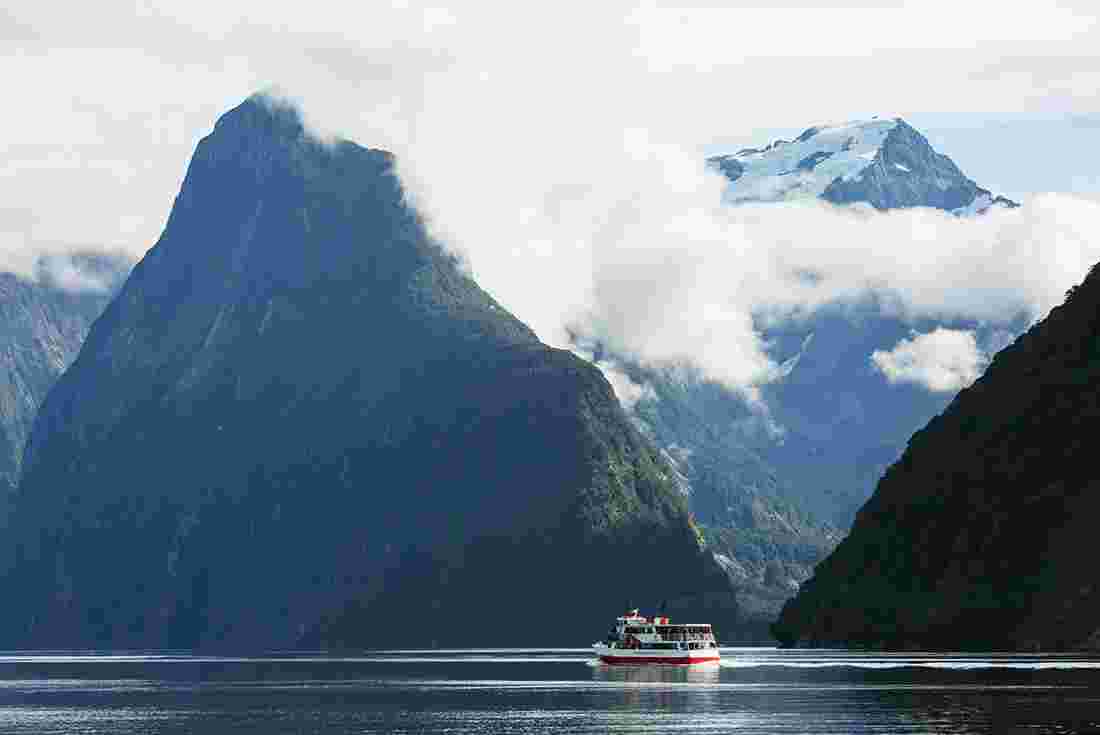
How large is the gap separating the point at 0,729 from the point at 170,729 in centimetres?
1502

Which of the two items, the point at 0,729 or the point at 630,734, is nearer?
the point at 630,734

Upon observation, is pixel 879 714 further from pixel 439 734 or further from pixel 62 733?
pixel 62 733

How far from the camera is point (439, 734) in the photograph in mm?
A: 184875

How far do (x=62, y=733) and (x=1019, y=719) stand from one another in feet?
261

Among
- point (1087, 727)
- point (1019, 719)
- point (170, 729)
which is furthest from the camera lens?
point (170, 729)

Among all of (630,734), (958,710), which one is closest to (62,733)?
(630,734)

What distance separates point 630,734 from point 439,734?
15473 millimetres

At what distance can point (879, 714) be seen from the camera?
196250 millimetres

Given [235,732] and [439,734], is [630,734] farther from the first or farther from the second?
[235,732]

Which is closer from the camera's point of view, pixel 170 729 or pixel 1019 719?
pixel 1019 719

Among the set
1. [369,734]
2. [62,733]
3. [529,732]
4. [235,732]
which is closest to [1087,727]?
[529,732]

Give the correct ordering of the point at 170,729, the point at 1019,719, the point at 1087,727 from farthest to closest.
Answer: the point at 170,729 → the point at 1019,719 → the point at 1087,727


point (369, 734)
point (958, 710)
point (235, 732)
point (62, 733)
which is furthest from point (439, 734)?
point (958, 710)

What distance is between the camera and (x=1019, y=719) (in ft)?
600
